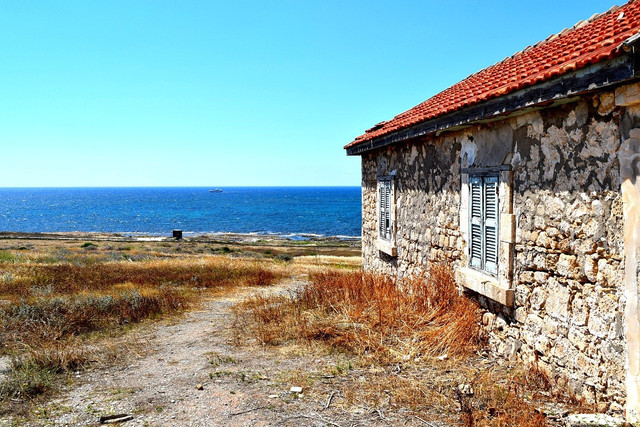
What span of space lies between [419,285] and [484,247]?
1.73 metres

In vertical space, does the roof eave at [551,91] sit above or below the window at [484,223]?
above

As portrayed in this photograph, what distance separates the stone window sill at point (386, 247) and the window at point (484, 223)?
9.58ft

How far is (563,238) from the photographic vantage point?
14.8 feet

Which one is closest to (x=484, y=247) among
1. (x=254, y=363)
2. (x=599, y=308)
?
(x=599, y=308)

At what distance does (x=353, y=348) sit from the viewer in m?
6.14

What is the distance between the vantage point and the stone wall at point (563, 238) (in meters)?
3.93

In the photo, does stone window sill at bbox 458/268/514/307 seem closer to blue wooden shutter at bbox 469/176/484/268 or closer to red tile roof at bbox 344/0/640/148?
blue wooden shutter at bbox 469/176/484/268

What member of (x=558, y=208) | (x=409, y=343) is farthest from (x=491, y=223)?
(x=409, y=343)

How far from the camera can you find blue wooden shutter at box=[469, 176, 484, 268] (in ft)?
19.6

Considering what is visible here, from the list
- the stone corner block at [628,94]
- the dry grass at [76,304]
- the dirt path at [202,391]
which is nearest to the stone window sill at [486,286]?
the dirt path at [202,391]

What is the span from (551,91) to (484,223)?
210cm

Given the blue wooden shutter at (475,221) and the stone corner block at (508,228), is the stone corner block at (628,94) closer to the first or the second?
the stone corner block at (508,228)

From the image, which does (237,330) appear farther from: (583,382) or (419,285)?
(583,382)

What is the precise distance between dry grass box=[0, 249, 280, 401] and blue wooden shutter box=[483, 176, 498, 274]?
5110 mm
